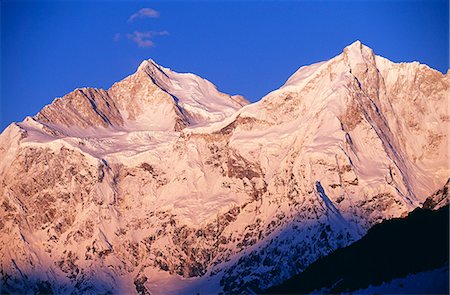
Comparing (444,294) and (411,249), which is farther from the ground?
(411,249)

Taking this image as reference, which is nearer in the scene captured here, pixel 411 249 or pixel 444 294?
pixel 444 294

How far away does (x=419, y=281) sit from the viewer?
16962 cm

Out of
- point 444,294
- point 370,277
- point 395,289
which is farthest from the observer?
point 370,277

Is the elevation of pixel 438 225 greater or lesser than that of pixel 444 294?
greater

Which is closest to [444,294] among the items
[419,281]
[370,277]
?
[419,281]

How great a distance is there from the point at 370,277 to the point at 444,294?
105 feet

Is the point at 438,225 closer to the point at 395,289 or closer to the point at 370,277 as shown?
the point at 370,277

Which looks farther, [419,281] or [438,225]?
[438,225]

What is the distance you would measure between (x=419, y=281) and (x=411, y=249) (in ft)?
88.5

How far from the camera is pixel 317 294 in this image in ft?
651

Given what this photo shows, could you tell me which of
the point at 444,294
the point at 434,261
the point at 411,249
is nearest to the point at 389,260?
the point at 411,249

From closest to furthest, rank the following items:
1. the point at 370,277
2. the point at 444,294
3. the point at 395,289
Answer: the point at 444,294 < the point at 395,289 < the point at 370,277

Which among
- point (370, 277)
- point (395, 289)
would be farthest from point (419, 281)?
point (370, 277)

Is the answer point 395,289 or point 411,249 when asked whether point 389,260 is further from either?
point 395,289
